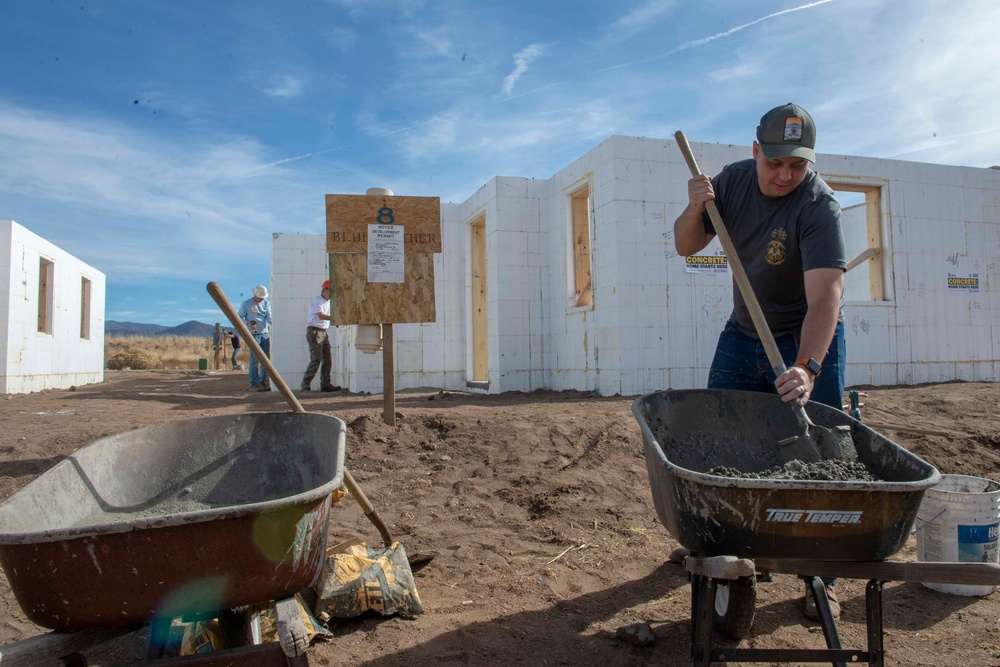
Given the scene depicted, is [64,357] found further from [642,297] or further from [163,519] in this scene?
[163,519]

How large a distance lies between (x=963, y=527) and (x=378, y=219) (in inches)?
172

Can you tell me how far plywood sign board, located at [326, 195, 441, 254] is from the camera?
210 inches

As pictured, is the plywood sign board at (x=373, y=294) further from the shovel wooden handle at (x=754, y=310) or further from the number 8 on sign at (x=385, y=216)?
the shovel wooden handle at (x=754, y=310)

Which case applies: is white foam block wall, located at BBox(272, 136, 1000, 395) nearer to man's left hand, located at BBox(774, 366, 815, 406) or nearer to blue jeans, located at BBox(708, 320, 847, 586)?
blue jeans, located at BBox(708, 320, 847, 586)

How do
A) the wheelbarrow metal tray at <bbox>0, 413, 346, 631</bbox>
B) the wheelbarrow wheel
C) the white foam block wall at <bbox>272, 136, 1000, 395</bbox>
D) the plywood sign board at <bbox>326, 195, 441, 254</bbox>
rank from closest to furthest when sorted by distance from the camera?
the wheelbarrow metal tray at <bbox>0, 413, 346, 631</bbox> < the wheelbarrow wheel < the plywood sign board at <bbox>326, 195, 441, 254</bbox> < the white foam block wall at <bbox>272, 136, 1000, 395</bbox>

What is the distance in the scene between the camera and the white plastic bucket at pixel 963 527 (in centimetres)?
285

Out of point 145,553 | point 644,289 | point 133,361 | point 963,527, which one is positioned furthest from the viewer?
point 133,361

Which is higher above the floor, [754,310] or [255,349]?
[754,310]

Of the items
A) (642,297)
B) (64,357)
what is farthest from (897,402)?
(64,357)

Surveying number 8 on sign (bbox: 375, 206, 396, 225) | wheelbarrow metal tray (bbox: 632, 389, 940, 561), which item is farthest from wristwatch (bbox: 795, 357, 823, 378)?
number 8 on sign (bbox: 375, 206, 396, 225)

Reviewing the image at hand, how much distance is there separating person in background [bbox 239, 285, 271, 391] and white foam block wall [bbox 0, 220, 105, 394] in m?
3.72

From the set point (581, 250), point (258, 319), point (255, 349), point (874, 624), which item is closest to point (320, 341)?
→ point (258, 319)

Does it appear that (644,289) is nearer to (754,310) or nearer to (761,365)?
(761,365)

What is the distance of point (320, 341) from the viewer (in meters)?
11.3
